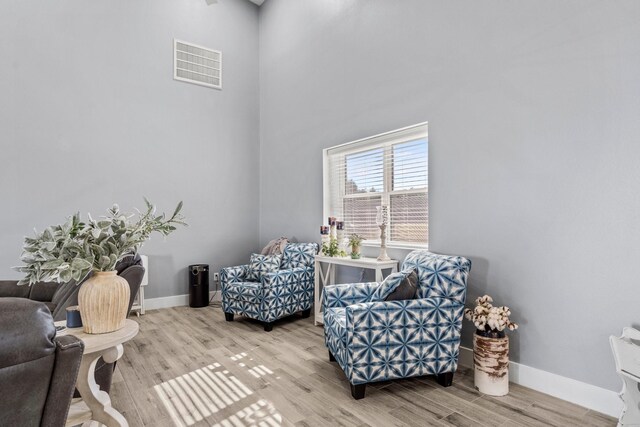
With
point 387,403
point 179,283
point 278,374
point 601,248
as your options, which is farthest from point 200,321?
point 601,248

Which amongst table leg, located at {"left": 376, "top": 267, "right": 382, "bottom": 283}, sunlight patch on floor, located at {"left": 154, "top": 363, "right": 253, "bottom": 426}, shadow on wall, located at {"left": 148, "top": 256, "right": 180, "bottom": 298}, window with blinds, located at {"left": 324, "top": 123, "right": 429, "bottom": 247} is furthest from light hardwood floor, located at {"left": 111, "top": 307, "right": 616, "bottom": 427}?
shadow on wall, located at {"left": 148, "top": 256, "right": 180, "bottom": 298}

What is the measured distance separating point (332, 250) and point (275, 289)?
74cm

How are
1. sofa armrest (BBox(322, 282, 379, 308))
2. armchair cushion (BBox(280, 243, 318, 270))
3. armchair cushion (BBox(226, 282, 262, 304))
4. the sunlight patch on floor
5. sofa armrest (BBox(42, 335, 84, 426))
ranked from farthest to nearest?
armchair cushion (BBox(280, 243, 318, 270))
armchair cushion (BBox(226, 282, 262, 304))
sofa armrest (BBox(322, 282, 379, 308))
the sunlight patch on floor
sofa armrest (BBox(42, 335, 84, 426))

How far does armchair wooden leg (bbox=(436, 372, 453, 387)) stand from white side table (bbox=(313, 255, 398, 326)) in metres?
1.00

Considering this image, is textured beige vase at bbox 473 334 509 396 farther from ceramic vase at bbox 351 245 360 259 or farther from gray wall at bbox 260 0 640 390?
ceramic vase at bbox 351 245 360 259

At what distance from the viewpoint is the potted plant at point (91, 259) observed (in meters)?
1.49

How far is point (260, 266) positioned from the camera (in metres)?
4.17

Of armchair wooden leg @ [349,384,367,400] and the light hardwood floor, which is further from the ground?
armchair wooden leg @ [349,384,367,400]

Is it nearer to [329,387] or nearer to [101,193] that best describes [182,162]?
[101,193]

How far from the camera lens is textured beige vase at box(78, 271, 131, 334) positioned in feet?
5.23

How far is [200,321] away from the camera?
4.26 meters

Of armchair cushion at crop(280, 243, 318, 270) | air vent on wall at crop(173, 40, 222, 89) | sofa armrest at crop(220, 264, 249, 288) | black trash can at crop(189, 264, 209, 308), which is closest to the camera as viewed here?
sofa armrest at crop(220, 264, 249, 288)

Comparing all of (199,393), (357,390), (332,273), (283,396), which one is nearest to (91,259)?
(199,393)

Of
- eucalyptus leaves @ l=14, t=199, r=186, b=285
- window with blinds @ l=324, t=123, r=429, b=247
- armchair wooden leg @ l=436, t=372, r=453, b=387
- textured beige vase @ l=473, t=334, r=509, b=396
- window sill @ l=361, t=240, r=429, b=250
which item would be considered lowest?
armchair wooden leg @ l=436, t=372, r=453, b=387
